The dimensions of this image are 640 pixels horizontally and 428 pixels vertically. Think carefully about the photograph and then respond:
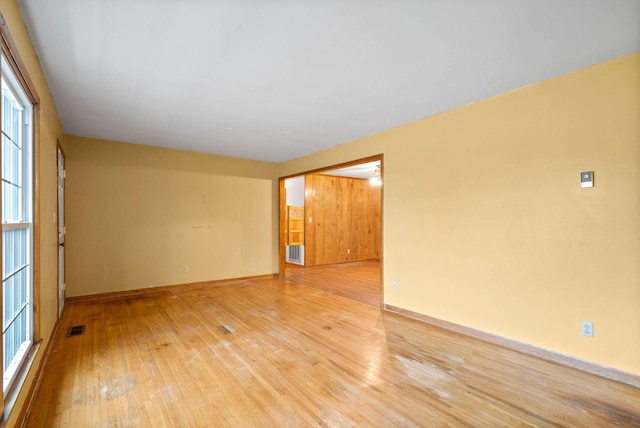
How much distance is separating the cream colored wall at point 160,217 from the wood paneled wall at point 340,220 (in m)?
1.69

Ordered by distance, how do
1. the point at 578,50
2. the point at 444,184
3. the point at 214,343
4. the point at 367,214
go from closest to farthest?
the point at 578,50
the point at 214,343
the point at 444,184
the point at 367,214

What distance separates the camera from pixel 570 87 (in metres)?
2.44

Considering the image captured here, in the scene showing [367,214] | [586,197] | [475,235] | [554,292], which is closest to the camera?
[586,197]

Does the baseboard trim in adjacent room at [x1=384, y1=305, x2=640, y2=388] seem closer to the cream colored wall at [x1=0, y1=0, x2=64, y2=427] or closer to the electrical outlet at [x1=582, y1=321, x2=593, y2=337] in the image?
the electrical outlet at [x1=582, y1=321, x2=593, y2=337]

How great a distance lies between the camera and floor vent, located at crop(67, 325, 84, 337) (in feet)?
10.1

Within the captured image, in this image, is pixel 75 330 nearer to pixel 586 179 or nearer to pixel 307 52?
pixel 307 52

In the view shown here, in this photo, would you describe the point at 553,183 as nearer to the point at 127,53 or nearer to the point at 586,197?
the point at 586,197

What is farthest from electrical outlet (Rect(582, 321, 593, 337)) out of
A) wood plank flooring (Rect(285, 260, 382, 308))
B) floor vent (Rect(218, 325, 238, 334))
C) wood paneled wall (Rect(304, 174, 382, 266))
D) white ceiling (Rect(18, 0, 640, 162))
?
wood paneled wall (Rect(304, 174, 382, 266))

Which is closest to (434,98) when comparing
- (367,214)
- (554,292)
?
(554,292)

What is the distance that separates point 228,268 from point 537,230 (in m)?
4.69

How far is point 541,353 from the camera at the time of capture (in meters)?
A: 2.56

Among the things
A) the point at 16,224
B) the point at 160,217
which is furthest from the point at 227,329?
the point at 160,217

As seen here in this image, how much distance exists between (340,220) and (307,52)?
20.3ft

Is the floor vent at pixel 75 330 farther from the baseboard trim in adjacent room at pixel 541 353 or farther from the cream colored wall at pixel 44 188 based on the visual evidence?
the baseboard trim in adjacent room at pixel 541 353
